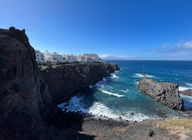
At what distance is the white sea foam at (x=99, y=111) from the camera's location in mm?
38562

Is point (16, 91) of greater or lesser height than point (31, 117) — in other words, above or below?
above

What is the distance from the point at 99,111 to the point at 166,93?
23578 millimetres

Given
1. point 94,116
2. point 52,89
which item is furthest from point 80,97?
point 94,116

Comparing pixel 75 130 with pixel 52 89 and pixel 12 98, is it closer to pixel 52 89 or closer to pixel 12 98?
pixel 12 98

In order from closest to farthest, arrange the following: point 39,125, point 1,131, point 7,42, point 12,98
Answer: point 1,131
point 12,98
point 7,42
point 39,125

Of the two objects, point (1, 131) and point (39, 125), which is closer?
point (1, 131)

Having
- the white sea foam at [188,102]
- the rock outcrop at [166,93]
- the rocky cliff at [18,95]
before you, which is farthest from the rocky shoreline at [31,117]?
the white sea foam at [188,102]

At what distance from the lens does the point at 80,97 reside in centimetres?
5209

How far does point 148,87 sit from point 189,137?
123 feet

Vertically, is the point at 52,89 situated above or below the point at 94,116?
above

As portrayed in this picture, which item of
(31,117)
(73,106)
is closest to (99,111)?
(73,106)

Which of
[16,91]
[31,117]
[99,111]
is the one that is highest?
[16,91]

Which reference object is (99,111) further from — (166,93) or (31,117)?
(166,93)

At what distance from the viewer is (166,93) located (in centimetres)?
5244
